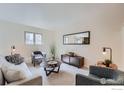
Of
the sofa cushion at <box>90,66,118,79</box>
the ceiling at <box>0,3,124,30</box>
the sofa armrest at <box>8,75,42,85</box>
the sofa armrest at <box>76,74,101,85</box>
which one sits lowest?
the sofa armrest at <box>8,75,42,85</box>

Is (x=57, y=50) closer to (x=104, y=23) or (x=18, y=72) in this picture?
(x=18, y=72)

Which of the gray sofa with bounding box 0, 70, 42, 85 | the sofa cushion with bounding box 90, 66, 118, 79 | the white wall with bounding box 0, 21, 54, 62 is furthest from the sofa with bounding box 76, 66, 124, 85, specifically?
the white wall with bounding box 0, 21, 54, 62

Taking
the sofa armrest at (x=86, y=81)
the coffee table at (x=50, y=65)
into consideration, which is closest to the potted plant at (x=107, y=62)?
the sofa armrest at (x=86, y=81)

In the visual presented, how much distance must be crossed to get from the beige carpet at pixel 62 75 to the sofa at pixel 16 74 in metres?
0.07

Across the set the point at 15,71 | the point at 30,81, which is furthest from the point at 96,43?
the point at 15,71

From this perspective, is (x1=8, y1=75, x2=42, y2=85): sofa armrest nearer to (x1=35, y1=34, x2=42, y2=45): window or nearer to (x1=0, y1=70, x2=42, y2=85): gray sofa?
(x1=0, y1=70, x2=42, y2=85): gray sofa

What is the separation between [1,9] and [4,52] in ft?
1.74

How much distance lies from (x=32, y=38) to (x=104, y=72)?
1.08 m

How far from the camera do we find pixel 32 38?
66.9 inches

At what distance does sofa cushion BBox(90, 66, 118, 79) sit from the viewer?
1.60 m


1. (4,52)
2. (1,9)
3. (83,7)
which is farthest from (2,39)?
(83,7)

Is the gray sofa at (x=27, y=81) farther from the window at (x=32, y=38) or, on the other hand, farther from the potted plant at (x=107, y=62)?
the potted plant at (x=107, y=62)

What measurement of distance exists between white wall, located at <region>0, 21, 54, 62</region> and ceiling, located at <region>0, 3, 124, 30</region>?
0.07 meters

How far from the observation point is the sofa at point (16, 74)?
5.19 ft
